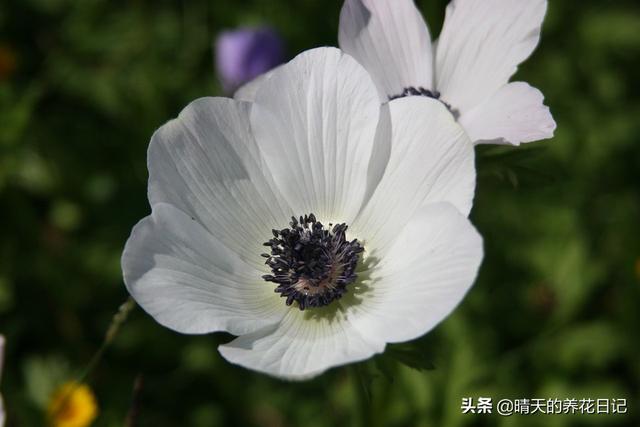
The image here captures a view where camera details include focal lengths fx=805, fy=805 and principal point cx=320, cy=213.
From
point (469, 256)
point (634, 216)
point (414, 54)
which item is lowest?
point (469, 256)

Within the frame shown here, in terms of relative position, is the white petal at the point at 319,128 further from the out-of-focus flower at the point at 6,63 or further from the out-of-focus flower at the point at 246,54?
the out-of-focus flower at the point at 6,63

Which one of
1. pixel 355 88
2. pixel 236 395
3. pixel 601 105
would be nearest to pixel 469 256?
pixel 355 88

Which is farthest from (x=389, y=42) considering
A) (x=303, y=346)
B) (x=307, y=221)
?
(x=303, y=346)

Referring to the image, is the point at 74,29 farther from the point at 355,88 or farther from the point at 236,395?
the point at 355,88

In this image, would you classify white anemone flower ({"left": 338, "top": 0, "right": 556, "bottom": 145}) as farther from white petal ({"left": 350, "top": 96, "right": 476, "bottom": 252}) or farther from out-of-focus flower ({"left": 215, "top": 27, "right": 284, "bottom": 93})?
out-of-focus flower ({"left": 215, "top": 27, "right": 284, "bottom": 93})

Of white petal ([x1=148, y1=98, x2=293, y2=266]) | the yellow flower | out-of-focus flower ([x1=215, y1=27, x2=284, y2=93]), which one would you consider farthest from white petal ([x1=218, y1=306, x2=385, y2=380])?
out-of-focus flower ([x1=215, y1=27, x2=284, y2=93])

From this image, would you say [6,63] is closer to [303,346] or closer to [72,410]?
[72,410]

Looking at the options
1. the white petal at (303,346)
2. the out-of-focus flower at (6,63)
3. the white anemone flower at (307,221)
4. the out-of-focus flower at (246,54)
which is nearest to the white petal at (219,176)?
the white anemone flower at (307,221)
